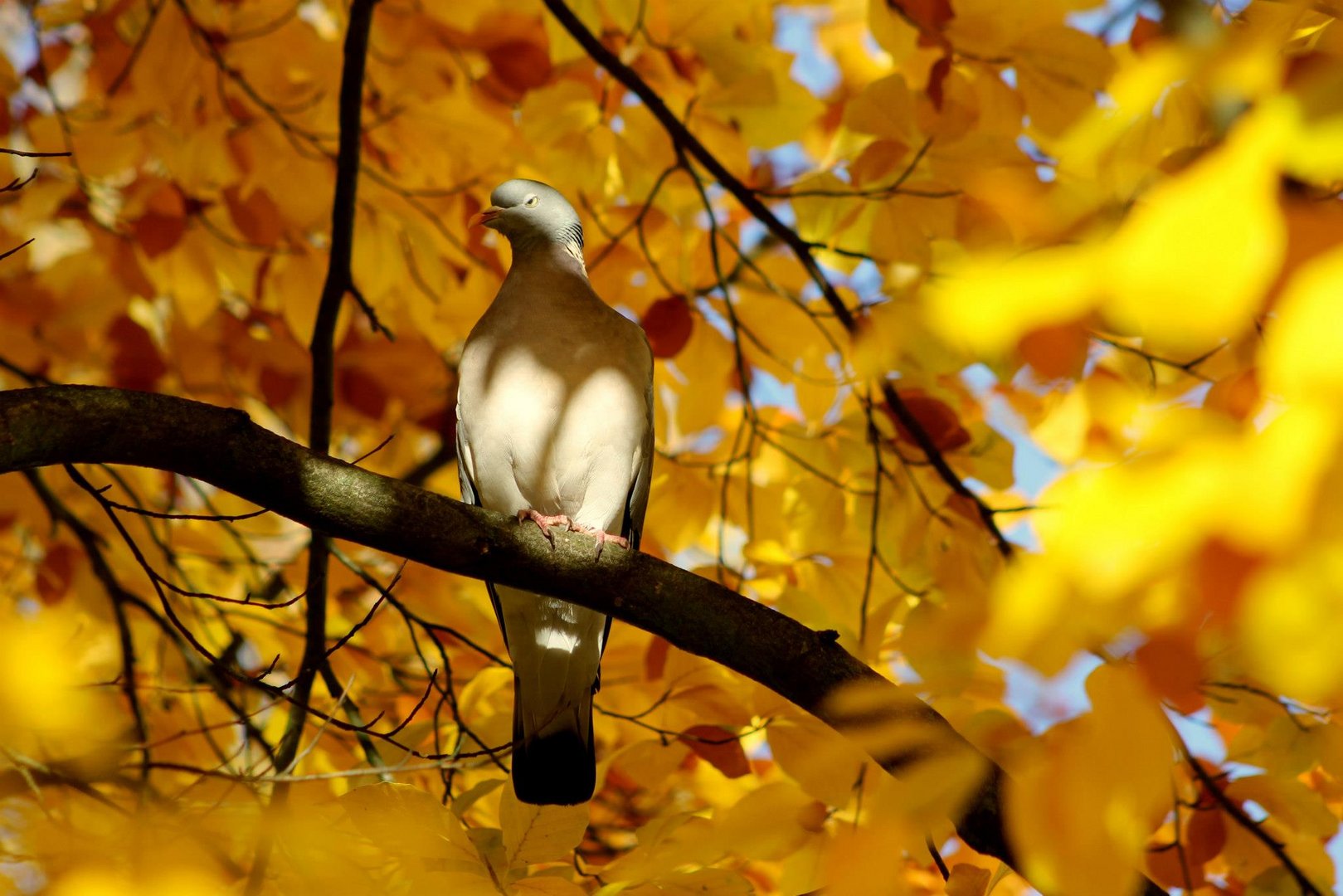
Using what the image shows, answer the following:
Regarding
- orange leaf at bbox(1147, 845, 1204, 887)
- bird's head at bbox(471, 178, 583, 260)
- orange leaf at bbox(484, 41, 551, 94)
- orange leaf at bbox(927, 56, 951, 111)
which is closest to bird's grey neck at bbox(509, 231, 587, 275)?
bird's head at bbox(471, 178, 583, 260)

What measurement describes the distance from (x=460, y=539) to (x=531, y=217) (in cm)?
178

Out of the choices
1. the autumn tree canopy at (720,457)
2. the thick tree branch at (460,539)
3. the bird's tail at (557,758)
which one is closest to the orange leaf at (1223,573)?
the autumn tree canopy at (720,457)

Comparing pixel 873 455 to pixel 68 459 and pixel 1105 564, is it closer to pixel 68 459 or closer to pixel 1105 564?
pixel 68 459

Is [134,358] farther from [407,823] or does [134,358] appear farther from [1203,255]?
[1203,255]

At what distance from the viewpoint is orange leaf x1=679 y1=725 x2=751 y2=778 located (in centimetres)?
258

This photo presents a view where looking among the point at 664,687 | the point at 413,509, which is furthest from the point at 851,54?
the point at 413,509

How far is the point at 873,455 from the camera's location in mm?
3248

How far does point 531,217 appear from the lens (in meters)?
A: 3.64

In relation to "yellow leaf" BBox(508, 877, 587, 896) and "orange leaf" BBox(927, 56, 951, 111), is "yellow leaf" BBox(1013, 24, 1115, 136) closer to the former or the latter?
"orange leaf" BBox(927, 56, 951, 111)

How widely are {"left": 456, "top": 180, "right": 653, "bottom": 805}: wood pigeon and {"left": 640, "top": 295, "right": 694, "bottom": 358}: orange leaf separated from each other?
0.19 feet

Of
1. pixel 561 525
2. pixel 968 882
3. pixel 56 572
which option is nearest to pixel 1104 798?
pixel 968 882

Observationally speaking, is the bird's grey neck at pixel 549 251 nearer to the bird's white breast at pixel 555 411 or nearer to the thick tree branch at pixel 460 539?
the bird's white breast at pixel 555 411

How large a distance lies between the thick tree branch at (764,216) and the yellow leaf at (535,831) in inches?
58.6

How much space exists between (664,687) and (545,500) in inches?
26.6
